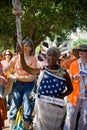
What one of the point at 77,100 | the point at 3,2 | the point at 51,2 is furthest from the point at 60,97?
the point at 51,2

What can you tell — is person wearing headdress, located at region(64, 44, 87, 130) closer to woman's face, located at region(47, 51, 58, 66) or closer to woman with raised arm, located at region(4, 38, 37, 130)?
woman with raised arm, located at region(4, 38, 37, 130)

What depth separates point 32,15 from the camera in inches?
910

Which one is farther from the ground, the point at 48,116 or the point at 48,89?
the point at 48,89

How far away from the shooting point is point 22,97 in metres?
7.56

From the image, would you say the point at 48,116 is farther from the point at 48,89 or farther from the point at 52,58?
the point at 52,58

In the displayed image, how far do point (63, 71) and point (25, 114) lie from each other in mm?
1623

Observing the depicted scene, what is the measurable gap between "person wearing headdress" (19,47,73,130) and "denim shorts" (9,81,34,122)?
137cm

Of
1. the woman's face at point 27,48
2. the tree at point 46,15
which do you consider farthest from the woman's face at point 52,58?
the tree at point 46,15

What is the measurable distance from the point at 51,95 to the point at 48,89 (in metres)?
0.09

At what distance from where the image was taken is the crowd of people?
5961 millimetres

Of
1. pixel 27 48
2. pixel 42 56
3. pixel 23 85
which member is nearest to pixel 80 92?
pixel 23 85

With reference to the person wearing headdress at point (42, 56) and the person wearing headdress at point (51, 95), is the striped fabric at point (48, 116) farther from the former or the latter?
the person wearing headdress at point (42, 56)

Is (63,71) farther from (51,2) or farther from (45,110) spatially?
(51,2)

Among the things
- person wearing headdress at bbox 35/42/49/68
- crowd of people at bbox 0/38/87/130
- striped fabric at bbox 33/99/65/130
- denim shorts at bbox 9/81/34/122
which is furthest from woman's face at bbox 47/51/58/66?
denim shorts at bbox 9/81/34/122
